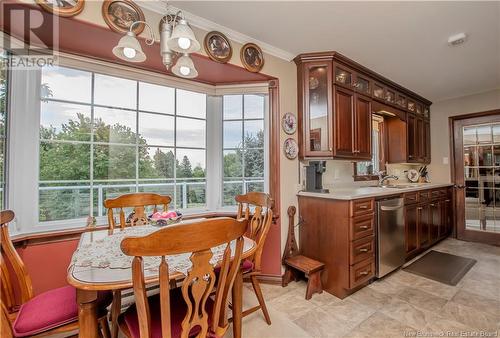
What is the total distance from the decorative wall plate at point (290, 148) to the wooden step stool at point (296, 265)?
55cm

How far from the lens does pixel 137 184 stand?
213 centimetres

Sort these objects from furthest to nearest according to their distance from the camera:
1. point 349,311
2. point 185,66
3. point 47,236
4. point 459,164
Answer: point 459,164 < point 349,311 < point 47,236 < point 185,66

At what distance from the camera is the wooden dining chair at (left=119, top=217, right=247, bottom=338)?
77 centimetres

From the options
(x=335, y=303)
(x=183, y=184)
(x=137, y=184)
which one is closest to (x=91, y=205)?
(x=137, y=184)

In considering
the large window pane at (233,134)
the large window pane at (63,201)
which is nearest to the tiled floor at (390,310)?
the large window pane at (233,134)

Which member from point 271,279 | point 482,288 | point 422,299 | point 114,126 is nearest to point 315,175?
point 271,279

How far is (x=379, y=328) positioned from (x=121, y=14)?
114 inches

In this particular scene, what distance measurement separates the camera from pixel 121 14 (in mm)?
1535

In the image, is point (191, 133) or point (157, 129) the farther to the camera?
point (191, 133)

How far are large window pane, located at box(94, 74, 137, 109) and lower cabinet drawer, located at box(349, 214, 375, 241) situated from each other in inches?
91.2

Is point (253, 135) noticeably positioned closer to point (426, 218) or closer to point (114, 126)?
point (114, 126)

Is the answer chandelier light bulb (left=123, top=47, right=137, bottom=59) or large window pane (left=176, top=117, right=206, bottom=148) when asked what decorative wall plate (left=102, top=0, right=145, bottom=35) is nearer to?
chandelier light bulb (left=123, top=47, right=137, bottom=59)

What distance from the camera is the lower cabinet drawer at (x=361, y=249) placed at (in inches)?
80.1

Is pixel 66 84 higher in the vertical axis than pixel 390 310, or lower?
higher
